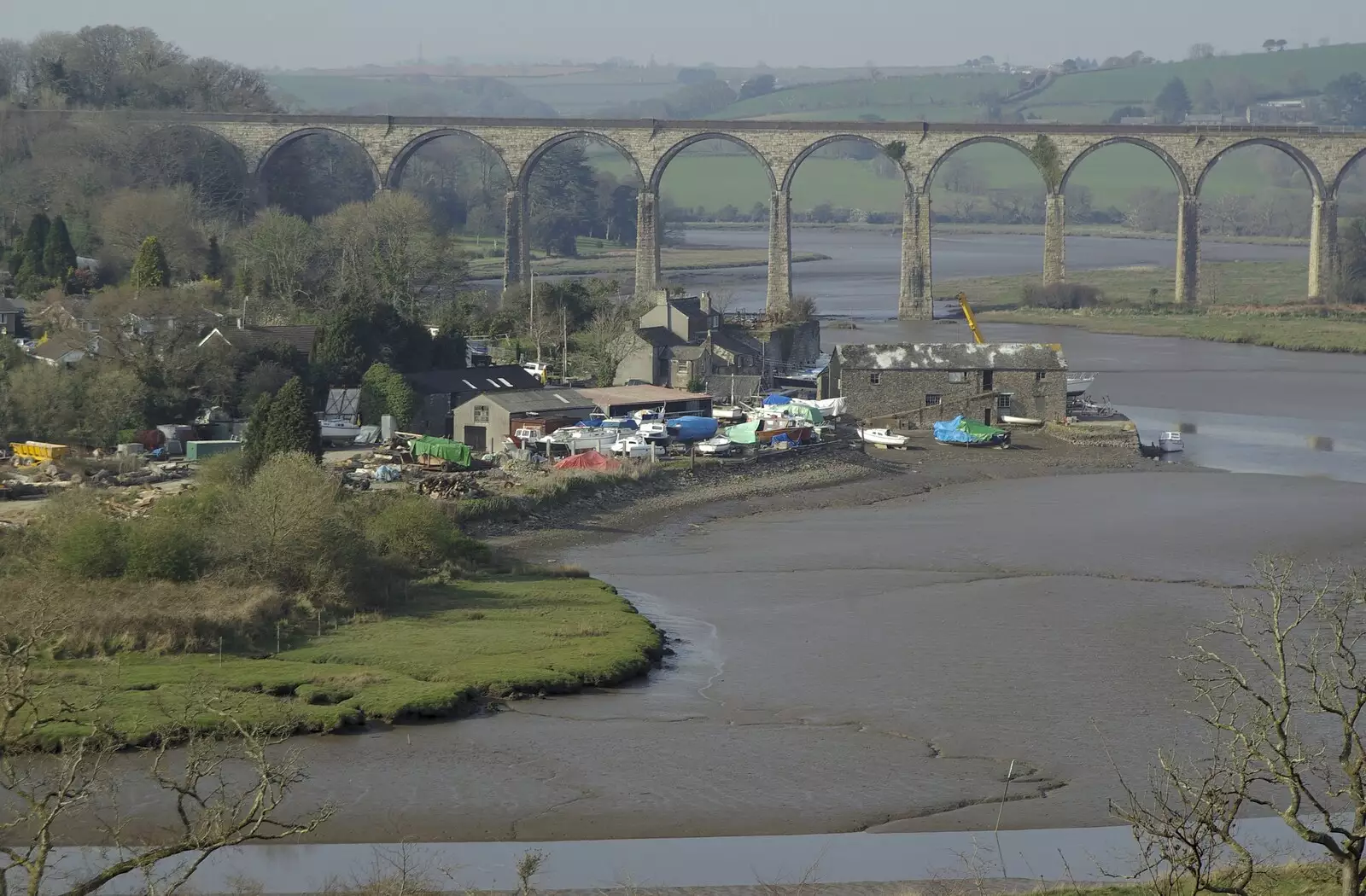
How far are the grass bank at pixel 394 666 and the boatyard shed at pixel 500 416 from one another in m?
15.7

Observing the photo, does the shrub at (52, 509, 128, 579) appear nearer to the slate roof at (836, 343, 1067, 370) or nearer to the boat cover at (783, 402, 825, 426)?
the boat cover at (783, 402, 825, 426)

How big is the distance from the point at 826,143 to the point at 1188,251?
2019cm

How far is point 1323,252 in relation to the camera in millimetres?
98562

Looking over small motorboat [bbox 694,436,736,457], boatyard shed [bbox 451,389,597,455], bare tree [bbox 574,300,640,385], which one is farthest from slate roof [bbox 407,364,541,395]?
small motorboat [bbox 694,436,736,457]

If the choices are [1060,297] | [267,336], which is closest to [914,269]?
[1060,297]

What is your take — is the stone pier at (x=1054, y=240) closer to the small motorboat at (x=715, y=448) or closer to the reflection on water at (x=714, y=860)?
the small motorboat at (x=715, y=448)

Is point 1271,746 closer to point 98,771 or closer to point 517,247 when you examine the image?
point 98,771

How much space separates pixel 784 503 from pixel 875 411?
11060 mm

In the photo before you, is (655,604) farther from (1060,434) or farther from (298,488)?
(1060,434)

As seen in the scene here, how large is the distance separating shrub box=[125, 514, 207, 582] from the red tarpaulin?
49.0ft

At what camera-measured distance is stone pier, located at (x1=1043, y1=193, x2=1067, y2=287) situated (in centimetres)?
9981

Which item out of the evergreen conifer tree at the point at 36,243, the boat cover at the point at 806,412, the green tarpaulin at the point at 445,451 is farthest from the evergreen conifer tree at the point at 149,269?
the boat cover at the point at 806,412

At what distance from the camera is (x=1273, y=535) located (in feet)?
139

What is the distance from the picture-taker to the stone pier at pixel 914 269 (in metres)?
94.9
